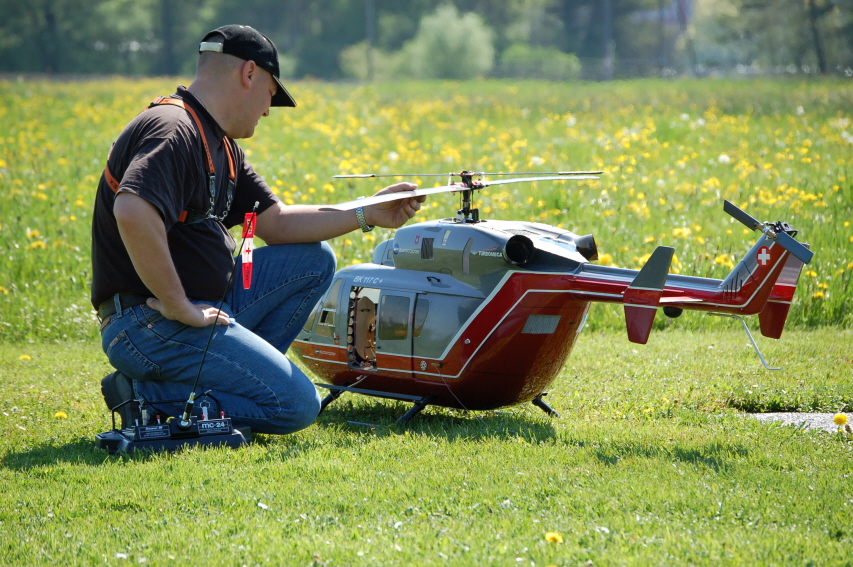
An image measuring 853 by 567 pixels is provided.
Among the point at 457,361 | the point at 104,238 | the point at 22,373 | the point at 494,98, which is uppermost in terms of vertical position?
the point at 494,98

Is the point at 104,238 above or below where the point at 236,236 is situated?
above

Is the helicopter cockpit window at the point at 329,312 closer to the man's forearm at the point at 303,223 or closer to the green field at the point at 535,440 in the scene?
the man's forearm at the point at 303,223

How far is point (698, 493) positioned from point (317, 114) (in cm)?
1718

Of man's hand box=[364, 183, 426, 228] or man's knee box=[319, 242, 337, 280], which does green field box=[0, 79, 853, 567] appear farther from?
man's hand box=[364, 183, 426, 228]

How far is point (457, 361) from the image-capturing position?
192 inches

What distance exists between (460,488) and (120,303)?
6.61 feet

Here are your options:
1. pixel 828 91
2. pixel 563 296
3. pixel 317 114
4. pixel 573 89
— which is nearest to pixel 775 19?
pixel 828 91

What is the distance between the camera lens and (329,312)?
5352 millimetres

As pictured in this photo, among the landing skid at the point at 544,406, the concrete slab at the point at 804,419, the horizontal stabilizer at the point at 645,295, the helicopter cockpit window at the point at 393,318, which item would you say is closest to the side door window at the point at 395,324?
the helicopter cockpit window at the point at 393,318

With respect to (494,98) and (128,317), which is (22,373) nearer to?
(128,317)

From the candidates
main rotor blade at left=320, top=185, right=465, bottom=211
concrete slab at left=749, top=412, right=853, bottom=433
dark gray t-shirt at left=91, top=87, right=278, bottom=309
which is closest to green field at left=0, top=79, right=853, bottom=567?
concrete slab at left=749, top=412, right=853, bottom=433

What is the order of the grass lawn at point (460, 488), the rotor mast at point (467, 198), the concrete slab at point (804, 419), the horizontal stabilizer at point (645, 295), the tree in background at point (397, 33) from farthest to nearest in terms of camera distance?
the tree in background at point (397, 33)
the concrete slab at point (804, 419)
the rotor mast at point (467, 198)
the horizontal stabilizer at point (645, 295)
the grass lawn at point (460, 488)

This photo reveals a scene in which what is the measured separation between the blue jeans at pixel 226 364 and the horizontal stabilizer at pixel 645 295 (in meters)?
1.76

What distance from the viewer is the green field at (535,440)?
3.24m
